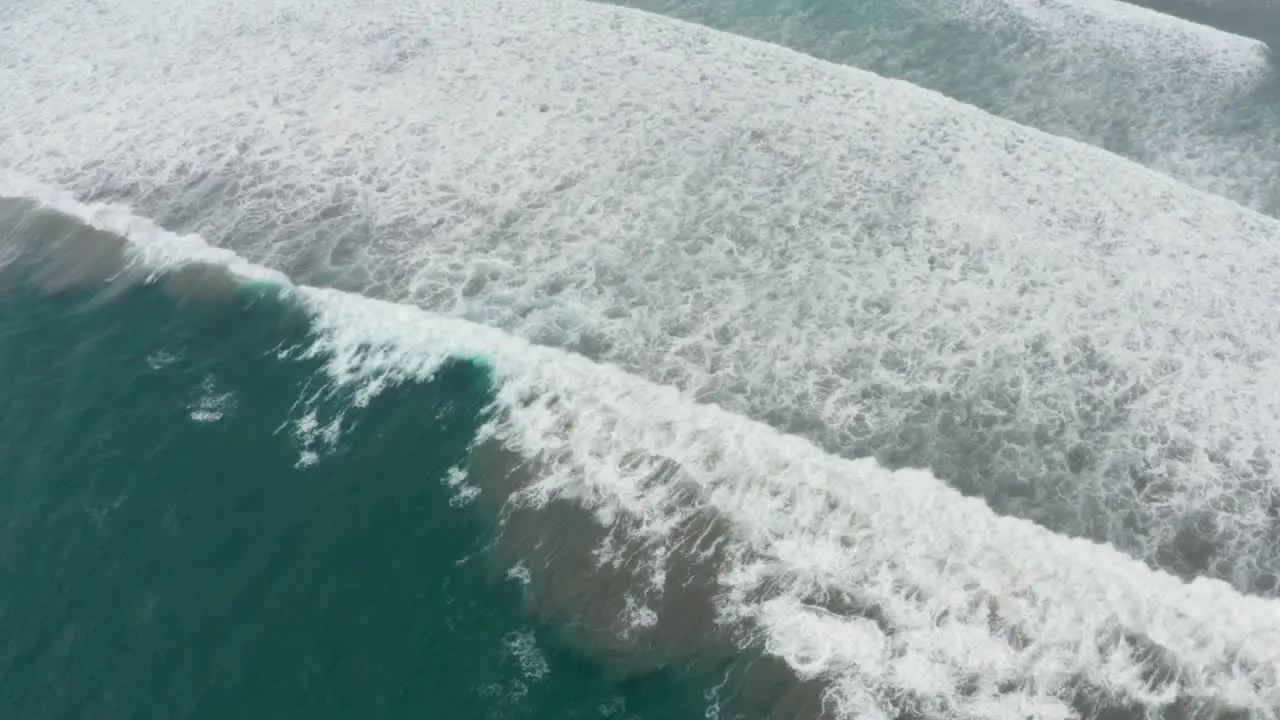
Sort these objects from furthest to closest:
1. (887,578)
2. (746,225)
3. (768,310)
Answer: (746,225), (768,310), (887,578)

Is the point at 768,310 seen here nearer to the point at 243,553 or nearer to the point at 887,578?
the point at 887,578

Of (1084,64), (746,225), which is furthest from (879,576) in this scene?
(1084,64)

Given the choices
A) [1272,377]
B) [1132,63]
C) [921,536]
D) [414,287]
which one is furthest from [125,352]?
[1132,63]

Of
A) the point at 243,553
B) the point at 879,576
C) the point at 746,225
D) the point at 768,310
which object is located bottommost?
the point at 243,553

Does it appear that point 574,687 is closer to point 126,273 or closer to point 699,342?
point 699,342

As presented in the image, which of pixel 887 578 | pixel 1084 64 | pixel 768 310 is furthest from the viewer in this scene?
pixel 1084 64
